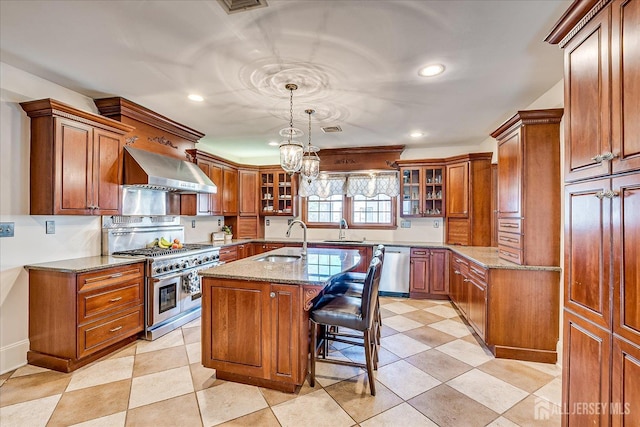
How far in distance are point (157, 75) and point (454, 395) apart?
144 inches

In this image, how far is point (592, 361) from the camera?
1.47m

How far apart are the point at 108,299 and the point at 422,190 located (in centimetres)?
462

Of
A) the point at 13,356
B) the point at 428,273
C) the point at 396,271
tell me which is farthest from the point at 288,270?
the point at 428,273

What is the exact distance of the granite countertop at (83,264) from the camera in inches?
101

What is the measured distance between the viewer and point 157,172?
3.40 metres

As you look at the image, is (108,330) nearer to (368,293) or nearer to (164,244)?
(164,244)

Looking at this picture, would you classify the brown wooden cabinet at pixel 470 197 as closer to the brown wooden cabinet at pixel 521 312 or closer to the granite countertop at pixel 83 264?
the brown wooden cabinet at pixel 521 312

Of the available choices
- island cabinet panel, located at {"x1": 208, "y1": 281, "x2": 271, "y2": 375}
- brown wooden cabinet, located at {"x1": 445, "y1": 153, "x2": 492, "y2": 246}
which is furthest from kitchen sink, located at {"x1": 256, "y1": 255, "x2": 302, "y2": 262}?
brown wooden cabinet, located at {"x1": 445, "y1": 153, "x2": 492, "y2": 246}

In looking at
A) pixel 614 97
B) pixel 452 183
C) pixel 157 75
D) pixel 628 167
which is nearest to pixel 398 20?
pixel 614 97

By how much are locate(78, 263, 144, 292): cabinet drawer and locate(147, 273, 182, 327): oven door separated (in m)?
0.20

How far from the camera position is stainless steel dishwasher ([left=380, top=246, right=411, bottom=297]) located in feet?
16.3

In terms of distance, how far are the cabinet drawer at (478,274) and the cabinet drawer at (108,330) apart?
3.65m

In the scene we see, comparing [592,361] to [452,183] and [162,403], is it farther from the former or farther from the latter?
[452,183]

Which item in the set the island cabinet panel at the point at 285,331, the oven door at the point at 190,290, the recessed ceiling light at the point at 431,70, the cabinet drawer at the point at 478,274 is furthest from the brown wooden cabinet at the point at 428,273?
the oven door at the point at 190,290
